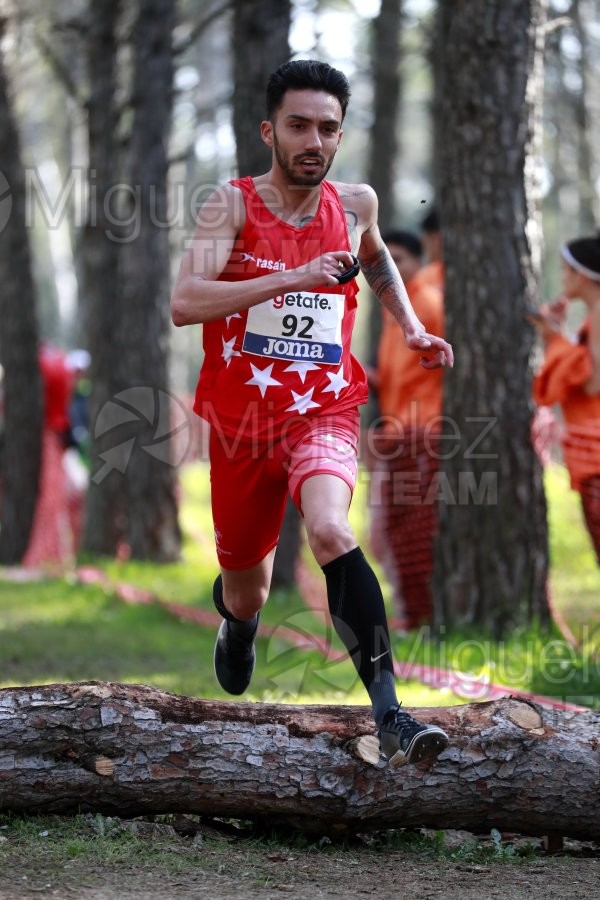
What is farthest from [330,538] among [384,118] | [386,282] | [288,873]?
[384,118]

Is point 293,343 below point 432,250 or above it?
below

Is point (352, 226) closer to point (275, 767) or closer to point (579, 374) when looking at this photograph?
point (275, 767)

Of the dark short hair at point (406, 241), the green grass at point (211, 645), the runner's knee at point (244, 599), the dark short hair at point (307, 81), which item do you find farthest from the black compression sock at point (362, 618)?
the dark short hair at point (406, 241)

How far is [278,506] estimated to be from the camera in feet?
16.0

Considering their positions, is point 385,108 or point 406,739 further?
point 385,108

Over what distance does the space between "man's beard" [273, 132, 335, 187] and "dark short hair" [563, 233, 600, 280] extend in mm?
3248

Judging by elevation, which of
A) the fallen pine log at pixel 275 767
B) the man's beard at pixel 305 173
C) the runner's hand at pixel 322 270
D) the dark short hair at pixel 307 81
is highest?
the dark short hair at pixel 307 81

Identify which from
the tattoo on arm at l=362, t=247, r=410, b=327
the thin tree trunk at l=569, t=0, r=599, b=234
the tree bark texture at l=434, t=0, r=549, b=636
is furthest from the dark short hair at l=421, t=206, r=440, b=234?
the thin tree trunk at l=569, t=0, r=599, b=234

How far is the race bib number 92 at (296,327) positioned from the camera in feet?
14.8

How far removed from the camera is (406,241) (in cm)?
974

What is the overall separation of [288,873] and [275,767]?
1.18 ft

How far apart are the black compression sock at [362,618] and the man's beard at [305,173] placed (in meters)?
1.27

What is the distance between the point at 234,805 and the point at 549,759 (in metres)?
1.08

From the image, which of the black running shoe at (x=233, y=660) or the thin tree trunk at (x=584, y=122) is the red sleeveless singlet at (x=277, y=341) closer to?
the black running shoe at (x=233, y=660)
